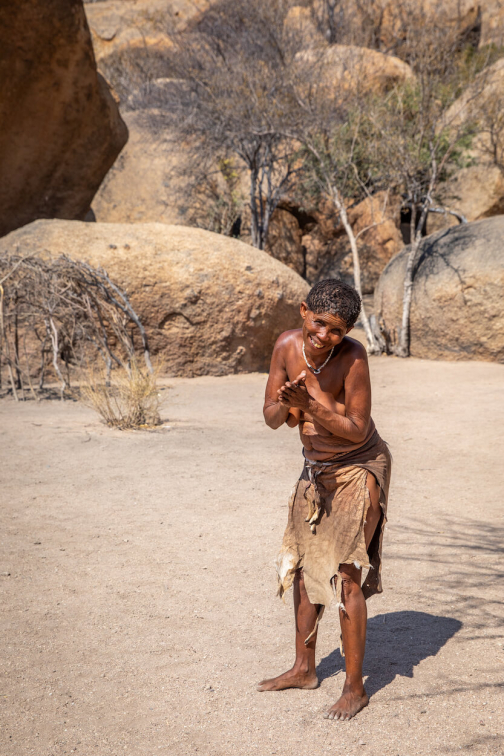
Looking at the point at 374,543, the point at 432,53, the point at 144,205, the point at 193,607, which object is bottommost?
the point at 193,607

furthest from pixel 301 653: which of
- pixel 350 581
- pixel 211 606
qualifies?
pixel 211 606

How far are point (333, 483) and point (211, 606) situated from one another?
1050mm

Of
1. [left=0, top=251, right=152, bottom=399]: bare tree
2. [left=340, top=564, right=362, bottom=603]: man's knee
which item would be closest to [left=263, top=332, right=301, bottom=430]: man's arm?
[left=340, top=564, right=362, bottom=603]: man's knee


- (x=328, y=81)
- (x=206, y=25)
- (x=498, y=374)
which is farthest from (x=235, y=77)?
(x=498, y=374)

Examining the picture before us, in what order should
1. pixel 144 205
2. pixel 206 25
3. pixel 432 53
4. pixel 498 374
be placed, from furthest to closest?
1. pixel 206 25
2. pixel 144 205
3. pixel 432 53
4. pixel 498 374

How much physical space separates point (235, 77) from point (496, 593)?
1259cm

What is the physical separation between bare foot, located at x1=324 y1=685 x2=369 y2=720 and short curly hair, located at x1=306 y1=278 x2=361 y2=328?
1114mm

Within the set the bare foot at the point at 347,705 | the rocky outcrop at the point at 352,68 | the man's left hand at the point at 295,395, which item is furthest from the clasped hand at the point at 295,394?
the rocky outcrop at the point at 352,68

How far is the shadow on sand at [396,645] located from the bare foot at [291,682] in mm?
107

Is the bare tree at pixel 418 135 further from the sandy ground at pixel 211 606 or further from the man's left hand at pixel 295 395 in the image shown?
the man's left hand at pixel 295 395

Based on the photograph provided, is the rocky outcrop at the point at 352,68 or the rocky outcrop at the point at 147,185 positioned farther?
the rocky outcrop at the point at 147,185

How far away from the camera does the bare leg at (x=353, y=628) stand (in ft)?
6.59

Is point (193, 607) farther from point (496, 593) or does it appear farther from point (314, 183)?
point (314, 183)

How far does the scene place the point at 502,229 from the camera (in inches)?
370
